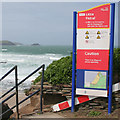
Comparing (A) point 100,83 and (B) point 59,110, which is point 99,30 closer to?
(A) point 100,83

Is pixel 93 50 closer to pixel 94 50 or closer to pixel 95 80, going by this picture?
pixel 94 50

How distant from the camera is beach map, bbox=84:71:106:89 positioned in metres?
4.85

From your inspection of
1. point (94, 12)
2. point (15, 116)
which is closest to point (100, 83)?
point (94, 12)

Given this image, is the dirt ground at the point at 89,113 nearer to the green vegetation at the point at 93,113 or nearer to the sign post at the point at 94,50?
the green vegetation at the point at 93,113

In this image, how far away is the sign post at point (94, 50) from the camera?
4.73m

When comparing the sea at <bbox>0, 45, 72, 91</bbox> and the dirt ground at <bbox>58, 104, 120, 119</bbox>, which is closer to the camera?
the dirt ground at <bbox>58, 104, 120, 119</bbox>

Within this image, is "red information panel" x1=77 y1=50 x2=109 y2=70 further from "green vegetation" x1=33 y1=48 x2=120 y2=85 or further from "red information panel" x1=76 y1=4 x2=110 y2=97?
"green vegetation" x1=33 y1=48 x2=120 y2=85

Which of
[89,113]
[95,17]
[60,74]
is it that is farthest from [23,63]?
[95,17]

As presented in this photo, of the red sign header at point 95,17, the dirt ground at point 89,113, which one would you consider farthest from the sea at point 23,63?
the red sign header at point 95,17

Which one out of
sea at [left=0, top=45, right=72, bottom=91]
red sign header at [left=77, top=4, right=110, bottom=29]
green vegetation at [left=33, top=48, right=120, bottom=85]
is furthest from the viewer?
sea at [left=0, top=45, right=72, bottom=91]

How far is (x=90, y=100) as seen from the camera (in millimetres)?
5145

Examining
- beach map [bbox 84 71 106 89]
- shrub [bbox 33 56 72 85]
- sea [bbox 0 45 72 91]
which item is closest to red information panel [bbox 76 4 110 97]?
beach map [bbox 84 71 106 89]

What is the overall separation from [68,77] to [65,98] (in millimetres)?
649

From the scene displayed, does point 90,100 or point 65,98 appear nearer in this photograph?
point 90,100
